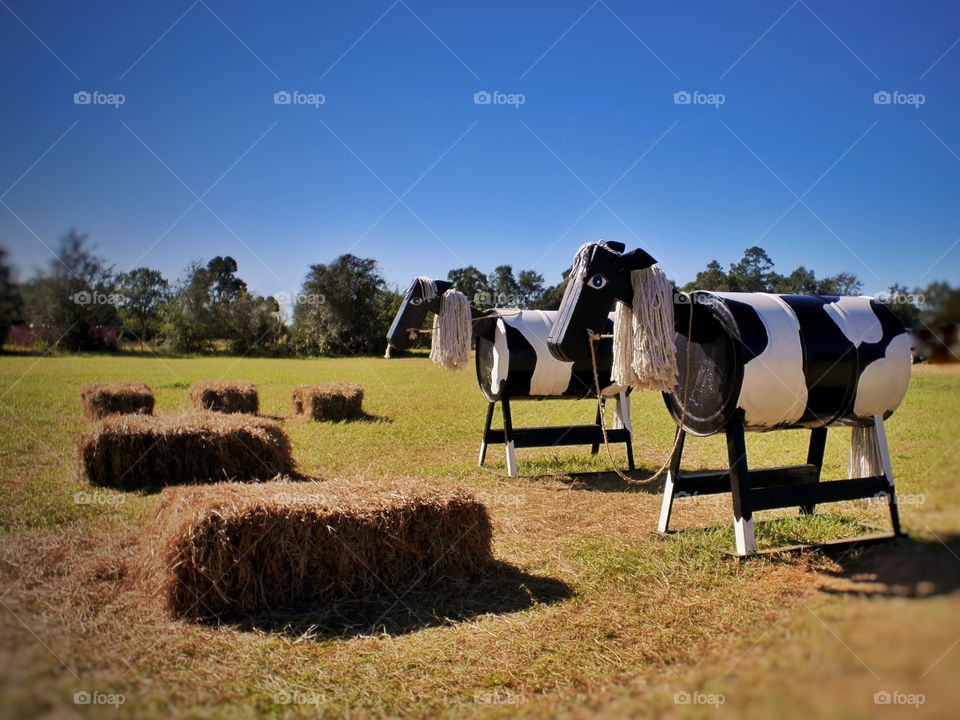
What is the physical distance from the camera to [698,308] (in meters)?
5.45

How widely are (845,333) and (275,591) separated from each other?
5.12 m

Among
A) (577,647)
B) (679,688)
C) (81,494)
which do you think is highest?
(679,688)

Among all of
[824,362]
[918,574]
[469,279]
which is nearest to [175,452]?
[824,362]

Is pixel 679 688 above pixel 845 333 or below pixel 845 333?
below

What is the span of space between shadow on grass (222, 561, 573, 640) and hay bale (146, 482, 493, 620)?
0.10 metres

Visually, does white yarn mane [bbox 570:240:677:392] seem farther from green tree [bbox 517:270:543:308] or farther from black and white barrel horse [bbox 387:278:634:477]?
green tree [bbox 517:270:543:308]

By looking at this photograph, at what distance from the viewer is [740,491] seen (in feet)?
18.2

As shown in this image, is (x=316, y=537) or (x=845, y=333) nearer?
(x=316, y=537)

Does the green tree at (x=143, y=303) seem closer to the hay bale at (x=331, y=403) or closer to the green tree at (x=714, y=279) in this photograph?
the hay bale at (x=331, y=403)

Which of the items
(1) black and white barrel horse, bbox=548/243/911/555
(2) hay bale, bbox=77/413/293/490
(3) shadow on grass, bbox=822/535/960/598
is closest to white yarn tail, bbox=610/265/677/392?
(1) black and white barrel horse, bbox=548/243/911/555

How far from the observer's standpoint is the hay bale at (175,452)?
27.5 ft

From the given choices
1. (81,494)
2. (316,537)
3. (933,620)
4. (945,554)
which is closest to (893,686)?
(933,620)

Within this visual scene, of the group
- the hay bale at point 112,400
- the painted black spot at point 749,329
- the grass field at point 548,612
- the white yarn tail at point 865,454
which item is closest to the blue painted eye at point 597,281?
the painted black spot at point 749,329

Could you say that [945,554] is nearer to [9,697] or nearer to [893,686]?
[893,686]
